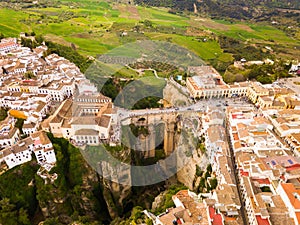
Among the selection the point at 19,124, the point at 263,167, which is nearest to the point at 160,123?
the point at 263,167

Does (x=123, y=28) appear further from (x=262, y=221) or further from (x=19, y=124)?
(x=262, y=221)

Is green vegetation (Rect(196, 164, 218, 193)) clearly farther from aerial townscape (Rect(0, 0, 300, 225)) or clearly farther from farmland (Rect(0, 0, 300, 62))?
farmland (Rect(0, 0, 300, 62))

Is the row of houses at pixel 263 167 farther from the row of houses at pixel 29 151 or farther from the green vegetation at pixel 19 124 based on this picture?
the green vegetation at pixel 19 124

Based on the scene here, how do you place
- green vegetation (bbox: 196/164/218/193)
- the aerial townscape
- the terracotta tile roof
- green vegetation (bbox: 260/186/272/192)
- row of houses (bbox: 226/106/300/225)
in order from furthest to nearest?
green vegetation (bbox: 196/164/218/193)
the aerial townscape
green vegetation (bbox: 260/186/272/192)
row of houses (bbox: 226/106/300/225)
the terracotta tile roof

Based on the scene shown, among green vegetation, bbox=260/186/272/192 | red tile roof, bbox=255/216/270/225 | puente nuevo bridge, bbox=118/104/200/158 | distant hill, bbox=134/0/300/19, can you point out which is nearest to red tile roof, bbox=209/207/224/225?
red tile roof, bbox=255/216/270/225

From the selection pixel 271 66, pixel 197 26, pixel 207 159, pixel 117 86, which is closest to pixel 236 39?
pixel 197 26

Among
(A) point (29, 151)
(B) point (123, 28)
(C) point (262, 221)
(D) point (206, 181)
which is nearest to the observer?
(C) point (262, 221)

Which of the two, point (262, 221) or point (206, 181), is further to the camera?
point (206, 181)
